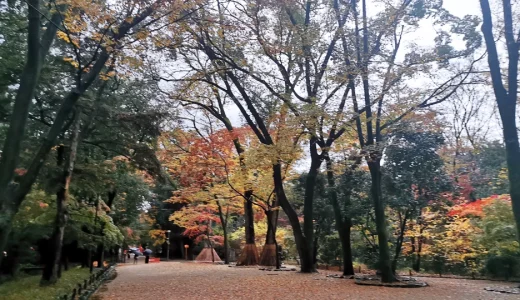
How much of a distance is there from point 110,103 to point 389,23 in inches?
352

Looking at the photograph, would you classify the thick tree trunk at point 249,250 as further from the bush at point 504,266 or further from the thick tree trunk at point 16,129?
the thick tree trunk at point 16,129

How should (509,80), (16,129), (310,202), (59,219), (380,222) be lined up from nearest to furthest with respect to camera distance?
1. (16,129)
2. (509,80)
3. (59,219)
4. (380,222)
5. (310,202)

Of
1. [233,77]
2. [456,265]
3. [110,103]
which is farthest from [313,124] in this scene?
[456,265]

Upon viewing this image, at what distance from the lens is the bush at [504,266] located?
14.8 metres

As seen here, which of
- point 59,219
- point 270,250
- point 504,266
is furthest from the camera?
point 270,250

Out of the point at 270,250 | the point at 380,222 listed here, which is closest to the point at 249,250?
the point at 270,250

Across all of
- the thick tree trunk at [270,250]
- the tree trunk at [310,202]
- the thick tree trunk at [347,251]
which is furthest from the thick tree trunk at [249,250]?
the thick tree trunk at [347,251]

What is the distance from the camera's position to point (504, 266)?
15.1m

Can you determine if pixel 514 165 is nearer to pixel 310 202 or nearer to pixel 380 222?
pixel 380 222

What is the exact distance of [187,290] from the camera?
1178 cm

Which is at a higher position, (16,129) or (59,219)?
(16,129)

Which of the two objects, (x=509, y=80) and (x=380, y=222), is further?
(x=380, y=222)

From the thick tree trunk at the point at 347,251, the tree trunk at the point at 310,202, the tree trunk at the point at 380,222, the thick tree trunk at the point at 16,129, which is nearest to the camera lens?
the thick tree trunk at the point at 16,129

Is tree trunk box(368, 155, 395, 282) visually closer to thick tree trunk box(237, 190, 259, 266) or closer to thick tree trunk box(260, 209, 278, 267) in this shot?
thick tree trunk box(260, 209, 278, 267)
